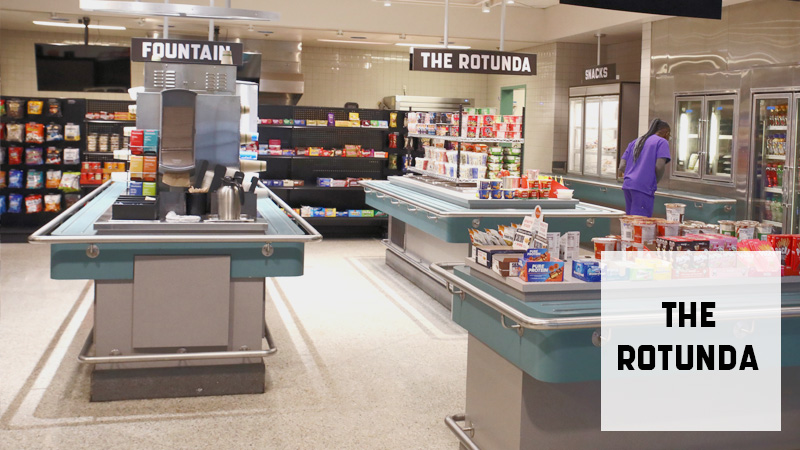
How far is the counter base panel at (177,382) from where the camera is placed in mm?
4520

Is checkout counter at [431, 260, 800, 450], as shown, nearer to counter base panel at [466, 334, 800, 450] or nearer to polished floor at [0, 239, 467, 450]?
counter base panel at [466, 334, 800, 450]

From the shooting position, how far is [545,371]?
309 cm

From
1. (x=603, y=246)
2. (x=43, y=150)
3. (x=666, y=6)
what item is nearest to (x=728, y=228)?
(x=603, y=246)

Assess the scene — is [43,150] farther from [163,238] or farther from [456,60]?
[163,238]

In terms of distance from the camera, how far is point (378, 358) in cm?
556

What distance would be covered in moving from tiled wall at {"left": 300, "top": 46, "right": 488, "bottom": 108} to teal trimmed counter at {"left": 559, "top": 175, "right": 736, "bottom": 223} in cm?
435

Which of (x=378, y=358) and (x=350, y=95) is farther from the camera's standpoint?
(x=350, y=95)

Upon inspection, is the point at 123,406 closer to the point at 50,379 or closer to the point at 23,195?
the point at 50,379

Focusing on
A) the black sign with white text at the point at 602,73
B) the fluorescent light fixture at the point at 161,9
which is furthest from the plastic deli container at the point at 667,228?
the black sign with white text at the point at 602,73

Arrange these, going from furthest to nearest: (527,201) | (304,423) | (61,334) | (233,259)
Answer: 1. (527,201)
2. (61,334)
3. (233,259)
4. (304,423)

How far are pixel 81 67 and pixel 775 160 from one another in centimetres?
960

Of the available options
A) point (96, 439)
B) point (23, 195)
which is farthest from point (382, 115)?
point (96, 439)

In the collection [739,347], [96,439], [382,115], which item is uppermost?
Result: [382,115]

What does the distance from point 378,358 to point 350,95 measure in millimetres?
9563
